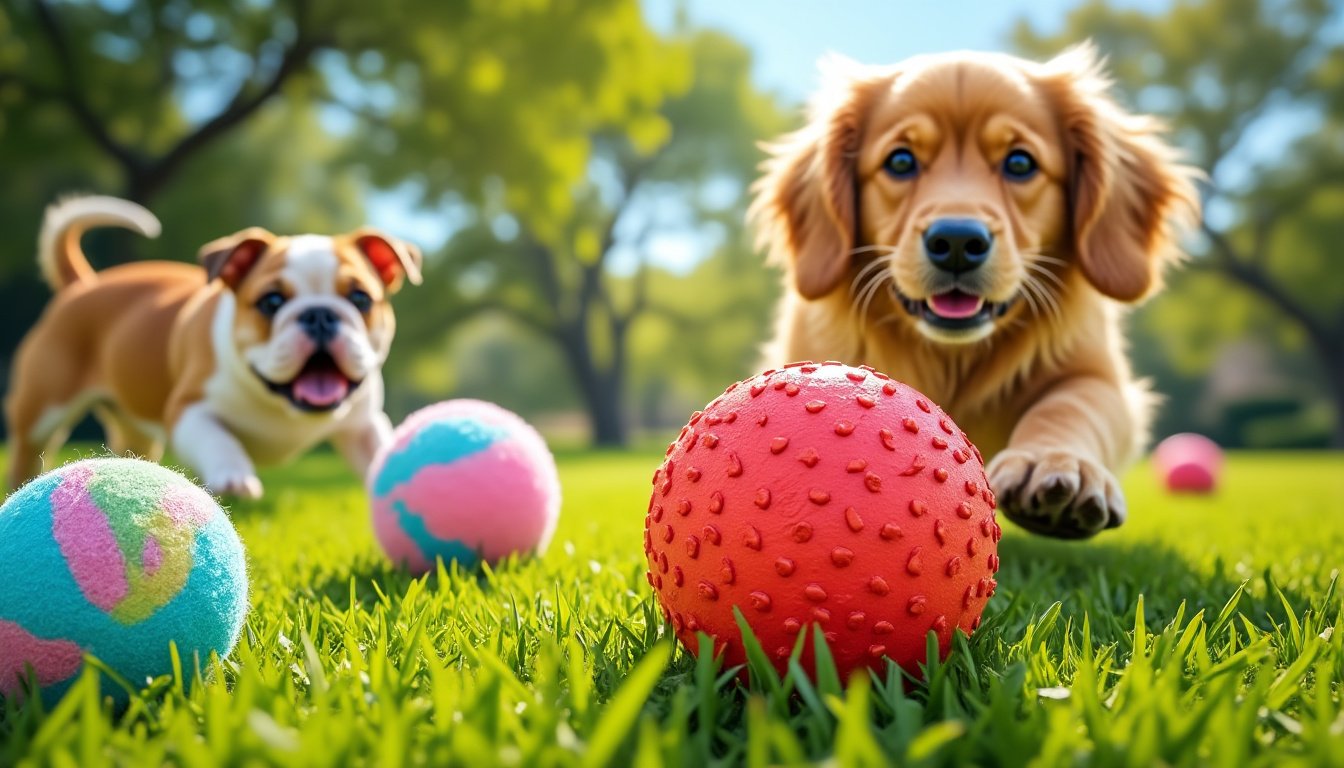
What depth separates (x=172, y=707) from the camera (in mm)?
1649

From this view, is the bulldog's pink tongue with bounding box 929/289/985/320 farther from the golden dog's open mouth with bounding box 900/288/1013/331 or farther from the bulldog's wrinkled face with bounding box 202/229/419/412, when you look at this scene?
the bulldog's wrinkled face with bounding box 202/229/419/412

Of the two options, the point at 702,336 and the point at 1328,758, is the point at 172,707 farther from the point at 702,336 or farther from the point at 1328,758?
the point at 702,336

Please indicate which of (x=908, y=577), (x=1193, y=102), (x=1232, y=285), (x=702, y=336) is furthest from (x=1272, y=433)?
(x=908, y=577)

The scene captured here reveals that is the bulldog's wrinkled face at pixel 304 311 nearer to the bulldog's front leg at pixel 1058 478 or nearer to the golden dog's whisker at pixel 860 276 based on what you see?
the golden dog's whisker at pixel 860 276

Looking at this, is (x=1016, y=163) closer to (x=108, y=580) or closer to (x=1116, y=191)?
(x=1116, y=191)

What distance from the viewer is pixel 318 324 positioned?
12.3 ft

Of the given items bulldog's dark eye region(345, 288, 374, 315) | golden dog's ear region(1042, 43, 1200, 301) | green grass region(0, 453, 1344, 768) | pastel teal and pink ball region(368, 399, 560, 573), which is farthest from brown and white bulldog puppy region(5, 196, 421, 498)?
golden dog's ear region(1042, 43, 1200, 301)

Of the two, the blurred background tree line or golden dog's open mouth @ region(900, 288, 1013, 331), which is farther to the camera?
the blurred background tree line

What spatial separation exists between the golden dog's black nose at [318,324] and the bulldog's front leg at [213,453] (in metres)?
0.60

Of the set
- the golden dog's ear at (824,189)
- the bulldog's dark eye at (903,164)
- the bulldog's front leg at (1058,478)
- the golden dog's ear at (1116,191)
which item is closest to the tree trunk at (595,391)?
the golden dog's ear at (824,189)

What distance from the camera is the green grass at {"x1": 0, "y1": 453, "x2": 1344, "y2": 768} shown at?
128 centimetres

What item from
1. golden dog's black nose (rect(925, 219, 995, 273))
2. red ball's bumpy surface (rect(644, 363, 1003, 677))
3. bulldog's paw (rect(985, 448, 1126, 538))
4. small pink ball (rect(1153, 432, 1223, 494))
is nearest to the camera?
red ball's bumpy surface (rect(644, 363, 1003, 677))

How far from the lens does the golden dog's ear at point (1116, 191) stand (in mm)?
→ 3246

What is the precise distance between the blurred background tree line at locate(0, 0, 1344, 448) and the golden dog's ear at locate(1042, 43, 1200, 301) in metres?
10.3
